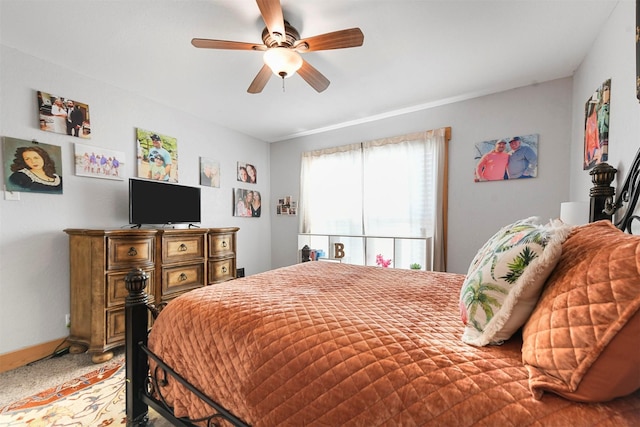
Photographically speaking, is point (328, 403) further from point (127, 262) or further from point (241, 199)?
point (241, 199)

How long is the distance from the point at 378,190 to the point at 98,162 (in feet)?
10.5

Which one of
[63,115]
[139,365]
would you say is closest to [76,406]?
[139,365]

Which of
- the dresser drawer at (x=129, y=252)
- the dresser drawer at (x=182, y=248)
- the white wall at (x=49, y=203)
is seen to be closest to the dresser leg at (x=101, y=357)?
the white wall at (x=49, y=203)

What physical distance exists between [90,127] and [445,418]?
11.3ft

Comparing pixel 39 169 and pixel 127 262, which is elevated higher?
pixel 39 169

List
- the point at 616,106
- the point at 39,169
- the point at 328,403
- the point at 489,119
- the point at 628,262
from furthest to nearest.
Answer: the point at 489,119 < the point at 39,169 < the point at 616,106 < the point at 328,403 < the point at 628,262

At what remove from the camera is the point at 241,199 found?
13.9 ft

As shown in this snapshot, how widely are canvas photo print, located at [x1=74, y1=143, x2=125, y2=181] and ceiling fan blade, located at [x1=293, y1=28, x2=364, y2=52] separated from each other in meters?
2.23

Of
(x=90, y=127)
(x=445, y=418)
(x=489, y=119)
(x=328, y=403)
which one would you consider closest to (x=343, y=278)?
(x=328, y=403)

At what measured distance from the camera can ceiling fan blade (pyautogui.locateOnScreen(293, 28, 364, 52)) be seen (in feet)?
5.52

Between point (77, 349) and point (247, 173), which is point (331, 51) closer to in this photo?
point (247, 173)

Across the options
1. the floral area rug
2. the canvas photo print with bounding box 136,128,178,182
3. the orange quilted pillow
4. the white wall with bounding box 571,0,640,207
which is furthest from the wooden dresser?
the white wall with bounding box 571,0,640,207

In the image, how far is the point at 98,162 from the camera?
2646 mm

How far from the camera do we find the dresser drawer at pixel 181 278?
265 cm
